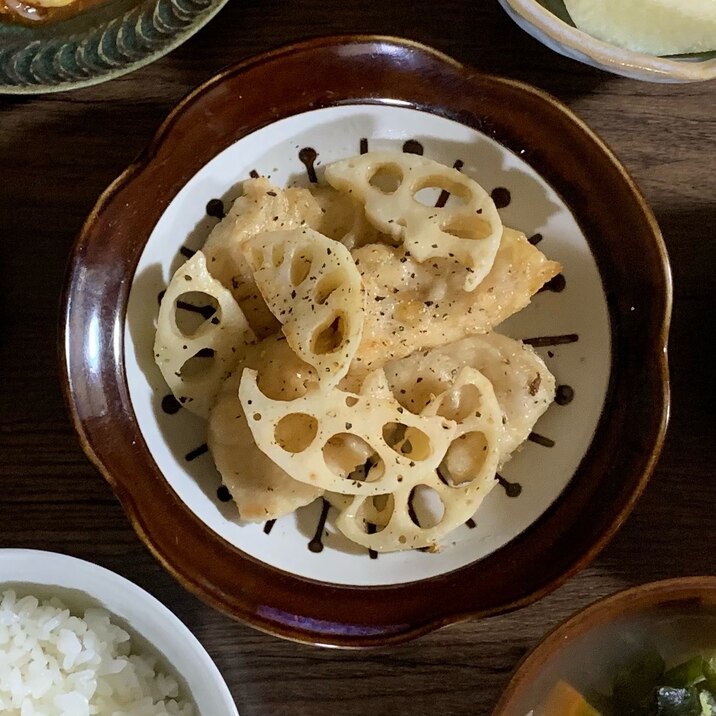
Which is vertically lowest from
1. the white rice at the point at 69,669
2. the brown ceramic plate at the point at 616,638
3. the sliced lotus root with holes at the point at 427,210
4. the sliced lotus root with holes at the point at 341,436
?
the white rice at the point at 69,669

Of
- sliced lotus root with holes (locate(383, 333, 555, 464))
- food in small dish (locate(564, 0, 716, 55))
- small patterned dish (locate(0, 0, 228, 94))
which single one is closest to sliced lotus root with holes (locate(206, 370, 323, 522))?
sliced lotus root with holes (locate(383, 333, 555, 464))

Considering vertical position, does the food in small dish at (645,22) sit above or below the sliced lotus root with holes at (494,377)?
above

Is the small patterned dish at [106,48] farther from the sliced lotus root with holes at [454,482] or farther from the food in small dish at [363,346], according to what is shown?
the sliced lotus root with holes at [454,482]

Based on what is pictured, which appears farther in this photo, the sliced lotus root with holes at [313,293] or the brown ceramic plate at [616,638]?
the sliced lotus root with holes at [313,293]

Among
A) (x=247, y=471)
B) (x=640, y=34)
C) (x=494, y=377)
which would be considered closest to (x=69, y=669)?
(x=247, y=471)

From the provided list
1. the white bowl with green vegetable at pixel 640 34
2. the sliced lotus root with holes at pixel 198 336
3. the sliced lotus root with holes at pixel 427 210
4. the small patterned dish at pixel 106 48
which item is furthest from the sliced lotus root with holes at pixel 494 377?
the small patterned dish at pixel 106 48

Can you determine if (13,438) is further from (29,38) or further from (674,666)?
(674,666)

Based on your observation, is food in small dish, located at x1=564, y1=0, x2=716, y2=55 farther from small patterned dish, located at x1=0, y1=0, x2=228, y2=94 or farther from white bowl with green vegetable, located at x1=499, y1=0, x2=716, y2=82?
small patterned dish, located at x1=0, y1=0, x2=228, y2=94

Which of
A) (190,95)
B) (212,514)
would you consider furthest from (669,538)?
(190,95)
